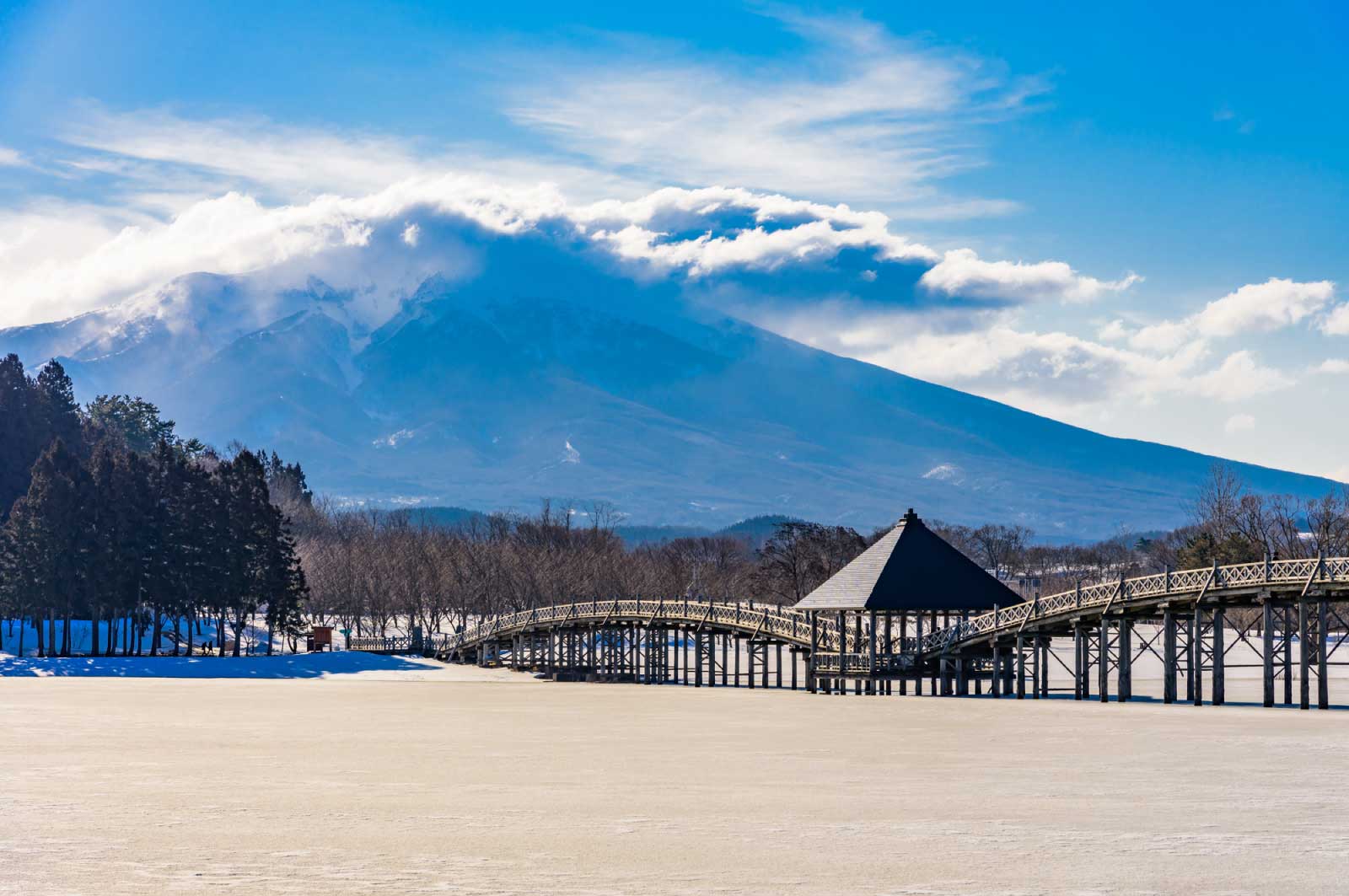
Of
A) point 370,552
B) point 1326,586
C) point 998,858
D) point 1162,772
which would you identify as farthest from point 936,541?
point 370,552

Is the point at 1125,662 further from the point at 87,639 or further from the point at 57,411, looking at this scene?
the point at 57,411

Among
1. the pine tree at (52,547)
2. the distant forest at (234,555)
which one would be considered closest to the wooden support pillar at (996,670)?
the distant forest at (234,555)

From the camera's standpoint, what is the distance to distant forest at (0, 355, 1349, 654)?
317 ft

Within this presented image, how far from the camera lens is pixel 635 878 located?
20.7 m

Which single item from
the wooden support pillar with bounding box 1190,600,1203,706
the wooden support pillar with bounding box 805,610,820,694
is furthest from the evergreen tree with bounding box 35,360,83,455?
the wooden support pillar with bounding box 1190,600,1203,706

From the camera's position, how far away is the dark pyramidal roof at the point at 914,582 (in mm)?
66938

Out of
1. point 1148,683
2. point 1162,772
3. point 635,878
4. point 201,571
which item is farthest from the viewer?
point 201,571

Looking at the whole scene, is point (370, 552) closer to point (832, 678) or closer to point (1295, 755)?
point (832, 678)

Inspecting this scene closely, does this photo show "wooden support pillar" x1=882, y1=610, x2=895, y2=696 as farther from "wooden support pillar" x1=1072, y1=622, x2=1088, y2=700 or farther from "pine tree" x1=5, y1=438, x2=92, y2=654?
"pine tree" x1=5, y1=438, x2=92, y2=654

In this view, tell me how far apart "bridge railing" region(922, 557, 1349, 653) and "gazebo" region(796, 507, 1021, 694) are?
1317 mm

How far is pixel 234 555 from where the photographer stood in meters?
102

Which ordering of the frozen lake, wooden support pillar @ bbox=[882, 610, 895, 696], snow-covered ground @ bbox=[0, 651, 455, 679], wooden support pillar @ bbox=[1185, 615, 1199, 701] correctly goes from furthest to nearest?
snow-covered ground @ bbox=[0, 651, 455, 679], wooden support pillar @ bbox=[882, 610, 895, 696], wooden support pillar @ bbox=[1185, 615, 1199, 701], the frozen lake

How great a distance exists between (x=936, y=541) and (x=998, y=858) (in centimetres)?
4821

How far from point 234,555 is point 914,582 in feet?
163
